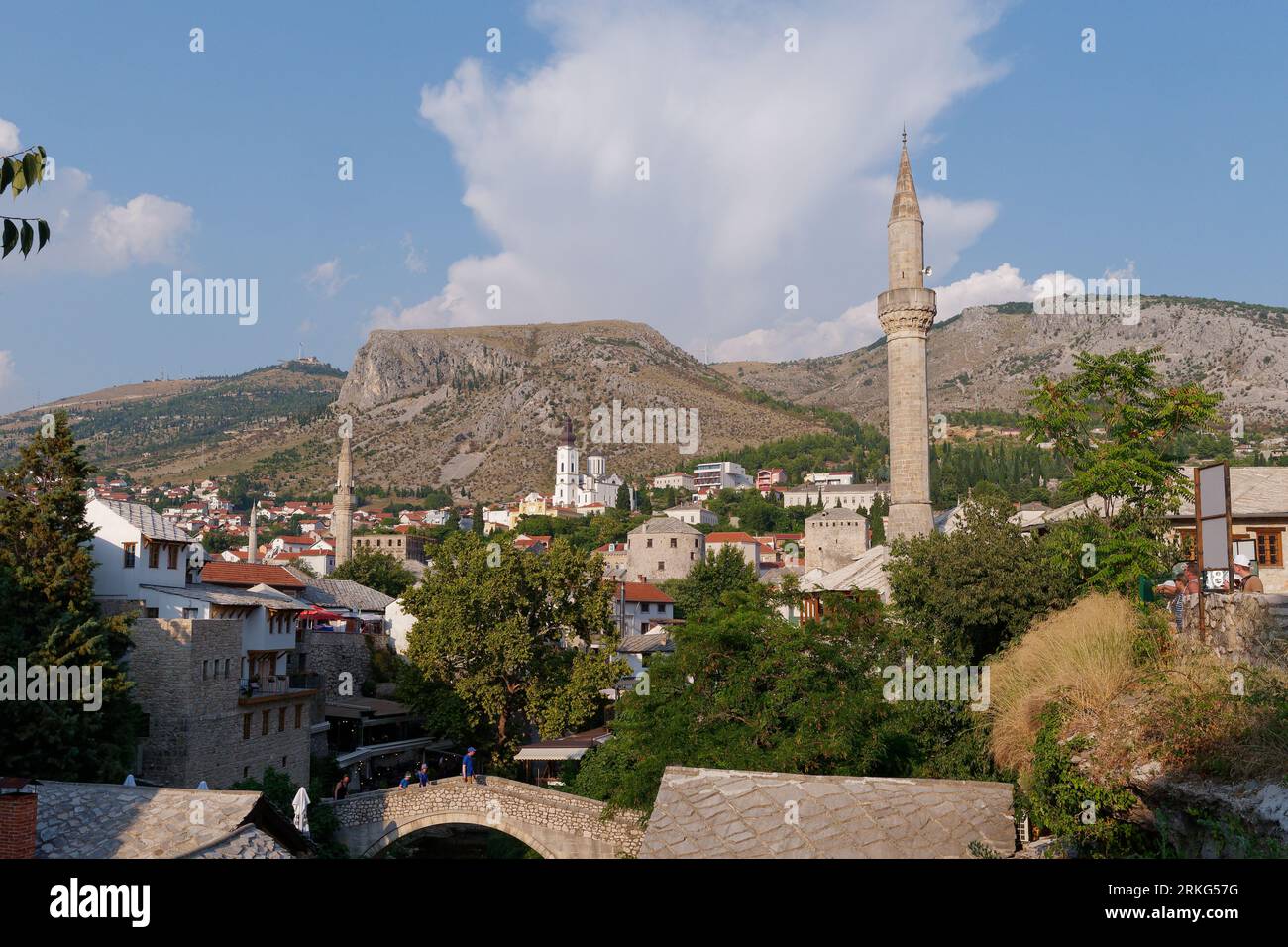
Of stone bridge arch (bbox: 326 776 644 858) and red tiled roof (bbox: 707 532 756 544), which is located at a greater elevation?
red tiled roof (bbox: 707 532 756 544)

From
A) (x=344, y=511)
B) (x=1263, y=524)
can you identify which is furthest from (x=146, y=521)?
(x=344, y=511)

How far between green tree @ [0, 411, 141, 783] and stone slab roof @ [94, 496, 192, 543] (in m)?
2.04

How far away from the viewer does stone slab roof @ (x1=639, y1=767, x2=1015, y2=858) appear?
7145mm

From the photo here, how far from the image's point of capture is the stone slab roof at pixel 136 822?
11.6 m

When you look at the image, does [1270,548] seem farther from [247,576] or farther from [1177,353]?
[1177,353]

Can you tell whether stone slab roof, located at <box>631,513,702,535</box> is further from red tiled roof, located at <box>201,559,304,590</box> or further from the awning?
the awning

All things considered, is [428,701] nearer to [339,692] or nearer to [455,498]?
[339,692]

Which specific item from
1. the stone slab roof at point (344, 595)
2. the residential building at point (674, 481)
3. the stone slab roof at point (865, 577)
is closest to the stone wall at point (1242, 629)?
the stone slab roof at point (865, 577)

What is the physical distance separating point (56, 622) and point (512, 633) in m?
14.6

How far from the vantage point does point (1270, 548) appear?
20406mm

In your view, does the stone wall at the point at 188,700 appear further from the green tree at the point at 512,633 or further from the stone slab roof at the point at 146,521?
the green tree at the point at 512,633

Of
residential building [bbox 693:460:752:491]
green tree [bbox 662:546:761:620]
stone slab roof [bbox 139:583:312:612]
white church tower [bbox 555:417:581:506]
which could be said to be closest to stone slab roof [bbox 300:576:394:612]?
stone slab roof [bbox 139:583:312:612]
